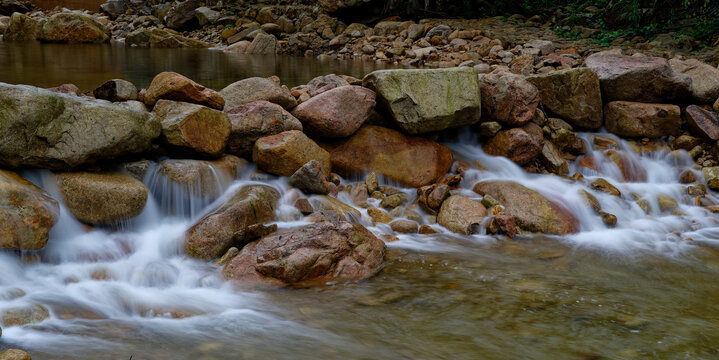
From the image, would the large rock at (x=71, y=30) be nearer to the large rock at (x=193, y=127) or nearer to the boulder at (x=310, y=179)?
the large rock at (x=193, y=127)

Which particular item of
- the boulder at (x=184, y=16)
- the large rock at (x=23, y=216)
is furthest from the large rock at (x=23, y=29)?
Result: the large rock at (x=23, y=216)

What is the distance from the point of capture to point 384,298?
3613 millimetres

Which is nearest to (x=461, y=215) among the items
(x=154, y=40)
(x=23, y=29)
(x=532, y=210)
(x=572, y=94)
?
(x=532, y=210)

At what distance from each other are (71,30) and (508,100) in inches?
857

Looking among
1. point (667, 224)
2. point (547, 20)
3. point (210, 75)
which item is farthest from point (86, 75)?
point (547, 20)

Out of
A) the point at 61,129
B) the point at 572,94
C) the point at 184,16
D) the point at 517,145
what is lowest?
the point at 517,145

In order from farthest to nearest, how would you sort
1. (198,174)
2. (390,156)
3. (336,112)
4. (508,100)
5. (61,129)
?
(508,100) → (390,156) → (336,112) → (198,174) → (61,129)

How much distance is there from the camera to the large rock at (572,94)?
7.14 m

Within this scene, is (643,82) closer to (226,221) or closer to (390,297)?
(390,297)

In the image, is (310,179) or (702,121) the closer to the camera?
(310,179)

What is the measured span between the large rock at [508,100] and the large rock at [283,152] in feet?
8.42

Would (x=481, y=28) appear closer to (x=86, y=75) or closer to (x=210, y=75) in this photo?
(x=210, y=75)

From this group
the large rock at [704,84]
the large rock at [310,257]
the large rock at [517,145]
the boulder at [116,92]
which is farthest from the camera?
the large rock at [704,84]

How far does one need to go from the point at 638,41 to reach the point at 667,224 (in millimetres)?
11821
